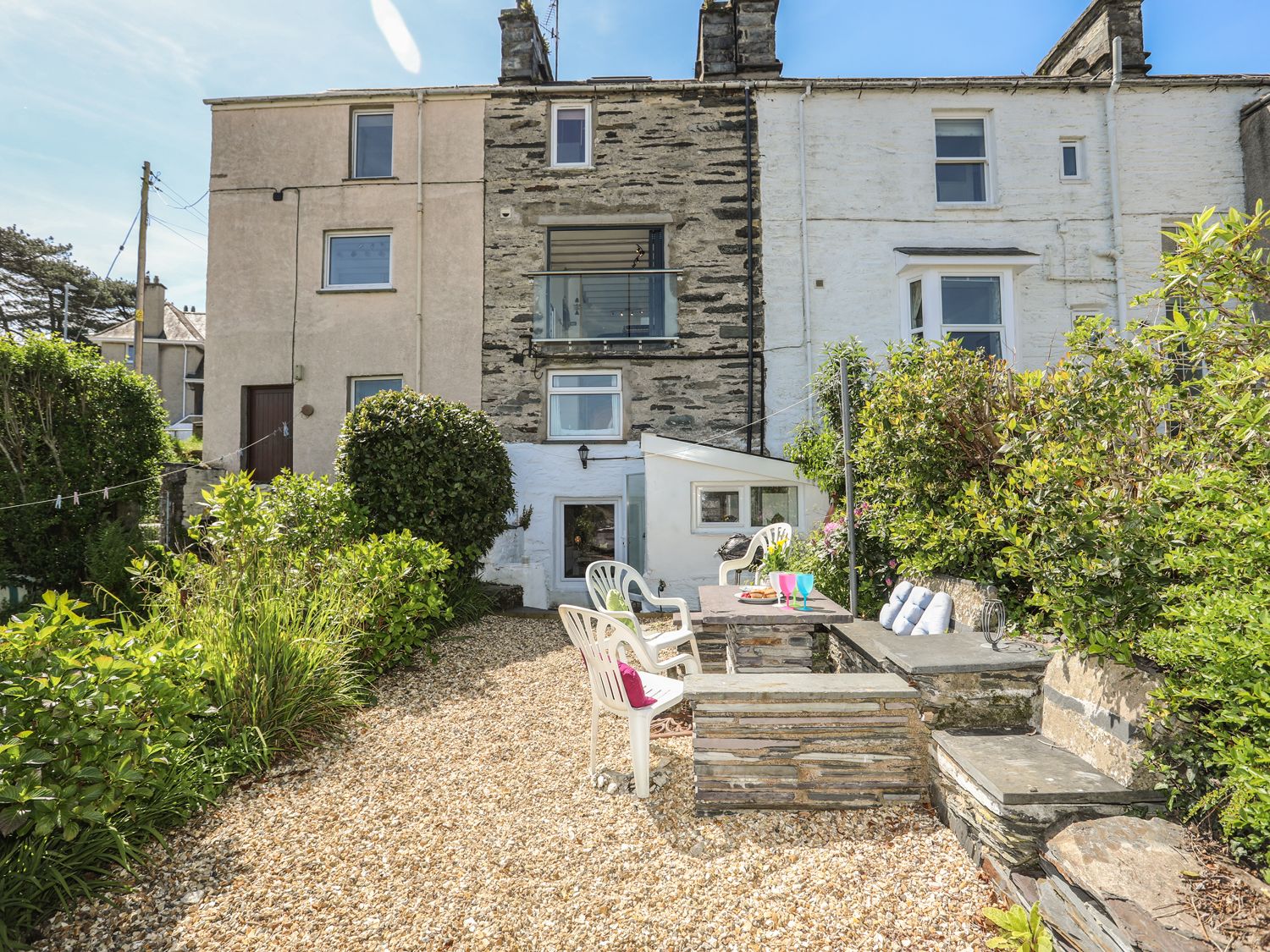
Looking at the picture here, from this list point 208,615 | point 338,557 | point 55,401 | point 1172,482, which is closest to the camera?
point 1172,482

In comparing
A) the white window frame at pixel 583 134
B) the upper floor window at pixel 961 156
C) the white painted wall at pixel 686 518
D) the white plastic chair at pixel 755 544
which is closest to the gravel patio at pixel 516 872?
the white plastic chair at pixel 755 544

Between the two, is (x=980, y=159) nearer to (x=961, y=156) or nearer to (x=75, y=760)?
(x=961, y=156)

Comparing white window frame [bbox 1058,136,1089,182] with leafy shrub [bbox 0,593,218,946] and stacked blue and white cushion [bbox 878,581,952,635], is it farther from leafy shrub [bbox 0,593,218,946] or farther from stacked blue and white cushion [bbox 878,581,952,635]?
leafy shrub [bbox 0,593,218,946]

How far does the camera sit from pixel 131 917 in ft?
8.06

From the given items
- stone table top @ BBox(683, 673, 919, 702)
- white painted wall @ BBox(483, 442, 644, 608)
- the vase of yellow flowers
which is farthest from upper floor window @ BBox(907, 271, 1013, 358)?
stone table top @ BBox(683, 673, 919, 702)

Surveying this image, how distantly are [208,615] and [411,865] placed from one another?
2.48 meters

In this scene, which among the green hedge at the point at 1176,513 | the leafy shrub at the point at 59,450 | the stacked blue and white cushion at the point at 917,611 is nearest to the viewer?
the green hedge at the point at 1176,513

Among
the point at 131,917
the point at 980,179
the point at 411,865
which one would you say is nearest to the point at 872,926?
the point at 411,865

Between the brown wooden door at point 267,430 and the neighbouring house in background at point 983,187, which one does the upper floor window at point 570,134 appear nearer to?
the neighbouring house in background at point 983,187

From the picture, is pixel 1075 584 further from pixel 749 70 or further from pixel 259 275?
pixel 259 275

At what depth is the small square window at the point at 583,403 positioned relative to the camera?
11359mm

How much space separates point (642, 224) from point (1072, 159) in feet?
25.2

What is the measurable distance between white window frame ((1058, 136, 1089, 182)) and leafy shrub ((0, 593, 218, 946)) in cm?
1414

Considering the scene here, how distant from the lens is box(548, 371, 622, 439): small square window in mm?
11359
